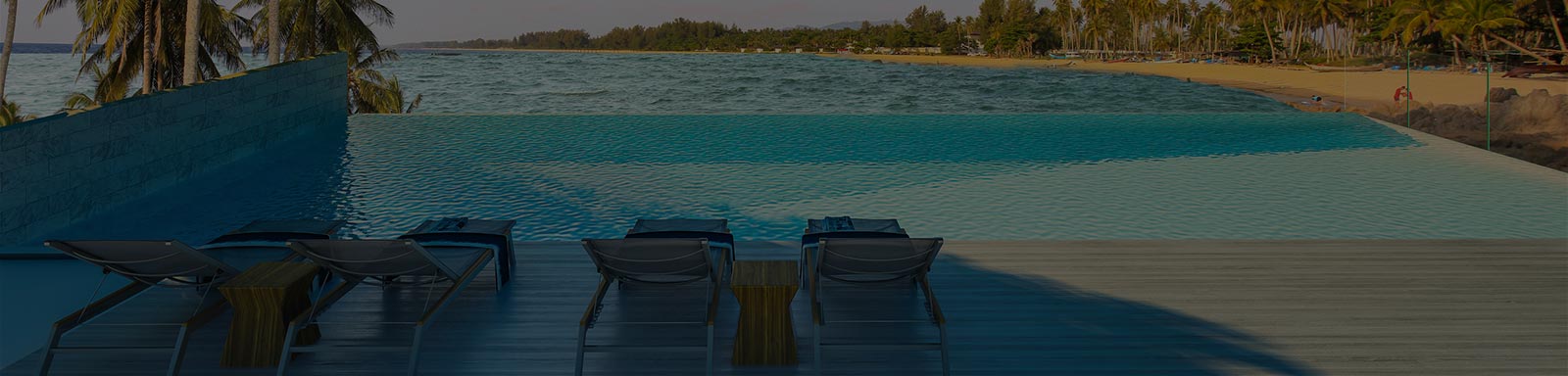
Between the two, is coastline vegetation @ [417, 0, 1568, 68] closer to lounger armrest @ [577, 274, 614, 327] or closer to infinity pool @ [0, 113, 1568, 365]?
infinity pool @ [0, 113, 1568, 365]

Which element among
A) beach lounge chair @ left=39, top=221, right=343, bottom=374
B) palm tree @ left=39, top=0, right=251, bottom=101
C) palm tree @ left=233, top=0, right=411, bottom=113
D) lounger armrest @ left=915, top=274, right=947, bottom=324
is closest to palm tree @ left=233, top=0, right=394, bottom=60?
palm tree @ left=233, top=0, right=411, bottom=113

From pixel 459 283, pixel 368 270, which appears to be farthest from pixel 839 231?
pixel 368 270

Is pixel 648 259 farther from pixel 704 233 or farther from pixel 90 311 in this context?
pixel 90 311

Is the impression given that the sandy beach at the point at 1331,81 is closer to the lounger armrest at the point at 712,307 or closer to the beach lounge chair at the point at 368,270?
the lounger armrest at the point at 712,307

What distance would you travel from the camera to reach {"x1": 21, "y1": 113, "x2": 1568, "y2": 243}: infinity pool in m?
8.35

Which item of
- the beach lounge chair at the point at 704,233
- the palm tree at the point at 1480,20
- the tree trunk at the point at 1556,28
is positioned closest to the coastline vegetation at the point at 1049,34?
the palm tree at the point at 1480,20

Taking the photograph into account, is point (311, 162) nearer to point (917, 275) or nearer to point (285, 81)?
point (285, 81)

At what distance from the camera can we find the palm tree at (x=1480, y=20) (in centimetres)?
3731

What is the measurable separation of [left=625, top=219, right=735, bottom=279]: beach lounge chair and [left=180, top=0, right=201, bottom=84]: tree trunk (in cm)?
1033

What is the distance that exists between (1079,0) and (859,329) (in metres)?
83.2

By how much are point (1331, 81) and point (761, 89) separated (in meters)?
22.7

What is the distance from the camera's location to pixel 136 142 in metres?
8.92

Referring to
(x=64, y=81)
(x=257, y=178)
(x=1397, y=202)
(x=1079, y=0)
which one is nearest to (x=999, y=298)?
(x=1397, y=202)

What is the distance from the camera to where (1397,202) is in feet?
30.0
